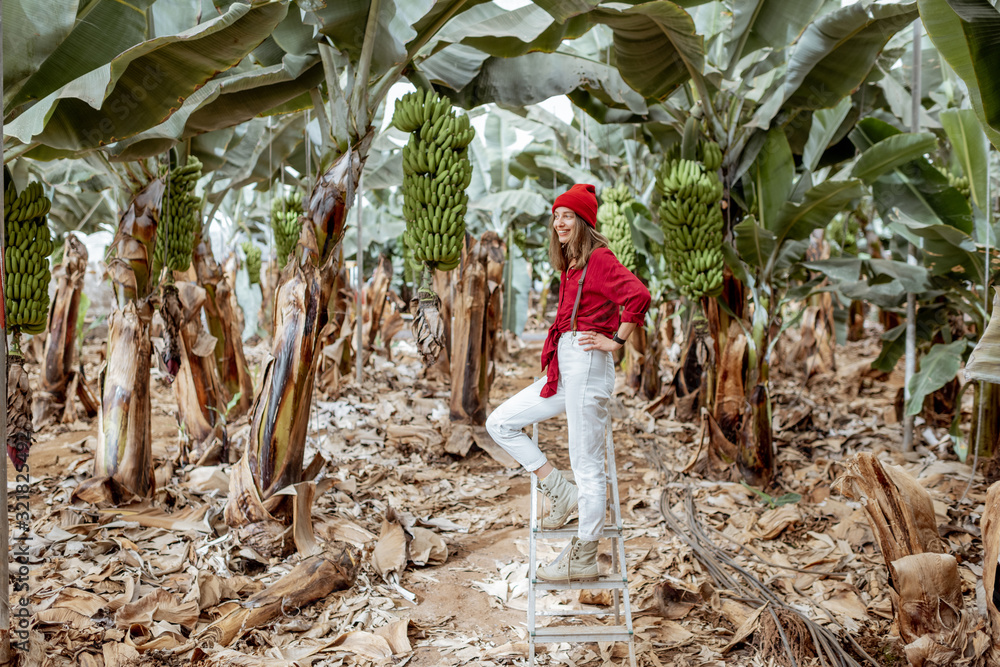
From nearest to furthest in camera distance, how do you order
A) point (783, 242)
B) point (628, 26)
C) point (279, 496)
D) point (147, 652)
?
1. point (147, 652)
2. point (279, 496)
3. point (628, 26)
4. point (783, 242)

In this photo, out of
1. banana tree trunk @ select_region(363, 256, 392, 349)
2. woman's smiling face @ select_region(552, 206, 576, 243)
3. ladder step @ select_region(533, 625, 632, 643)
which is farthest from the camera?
banana tree trunk @ select_region(363, 256, 392, 349)

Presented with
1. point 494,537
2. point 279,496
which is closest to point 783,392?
point 494,537

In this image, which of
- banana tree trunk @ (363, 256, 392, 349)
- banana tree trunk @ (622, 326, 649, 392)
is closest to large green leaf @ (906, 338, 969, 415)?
banana tree trunk @ (622, 326, 649, 392)

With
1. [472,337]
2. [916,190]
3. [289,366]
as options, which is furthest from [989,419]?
[289,366]

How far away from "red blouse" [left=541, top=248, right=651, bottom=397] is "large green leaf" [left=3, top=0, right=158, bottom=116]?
2.33 metres

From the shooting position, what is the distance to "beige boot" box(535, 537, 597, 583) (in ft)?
8.49

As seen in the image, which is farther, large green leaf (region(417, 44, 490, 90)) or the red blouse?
large green leaf (region(417, 44, 490, 90))

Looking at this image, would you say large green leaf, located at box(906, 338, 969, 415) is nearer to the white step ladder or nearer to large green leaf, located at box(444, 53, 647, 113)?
the white step ladder

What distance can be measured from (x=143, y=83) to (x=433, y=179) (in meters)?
1.33

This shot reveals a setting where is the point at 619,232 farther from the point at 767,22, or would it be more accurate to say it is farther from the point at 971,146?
the point at 971,146

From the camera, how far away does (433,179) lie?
3332mm

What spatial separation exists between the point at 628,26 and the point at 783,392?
5.31 meters

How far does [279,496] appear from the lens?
10.8ft

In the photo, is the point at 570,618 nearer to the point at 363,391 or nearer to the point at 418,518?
the point at 418,518
